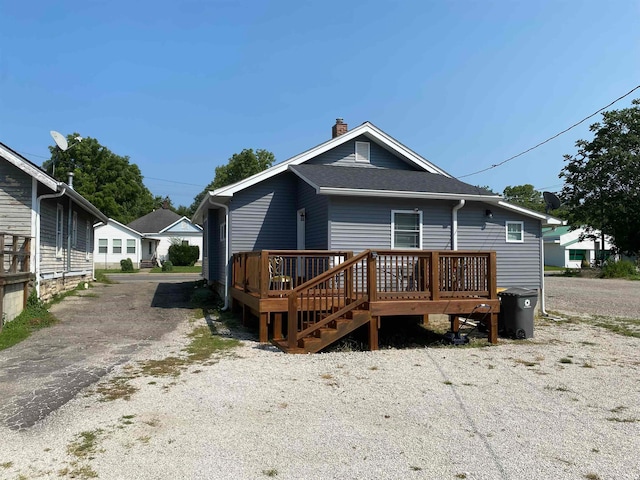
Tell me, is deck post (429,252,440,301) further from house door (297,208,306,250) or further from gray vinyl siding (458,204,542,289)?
house door (297,208,306,250)

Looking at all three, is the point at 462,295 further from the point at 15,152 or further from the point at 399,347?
the point at 15,152

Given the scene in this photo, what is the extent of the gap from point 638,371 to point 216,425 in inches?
232

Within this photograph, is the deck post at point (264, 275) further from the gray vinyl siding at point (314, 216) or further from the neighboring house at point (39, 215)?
the neighboring house at point (39, 215)

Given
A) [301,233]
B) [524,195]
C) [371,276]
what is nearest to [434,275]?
[371,276]

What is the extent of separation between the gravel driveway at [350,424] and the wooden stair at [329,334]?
46cm

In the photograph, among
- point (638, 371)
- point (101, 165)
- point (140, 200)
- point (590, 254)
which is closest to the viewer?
point (638, 371)

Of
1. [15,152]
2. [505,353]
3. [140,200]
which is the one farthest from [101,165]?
[505,353]

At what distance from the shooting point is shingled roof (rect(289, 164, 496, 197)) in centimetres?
1146

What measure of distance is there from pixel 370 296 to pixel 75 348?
197 inches

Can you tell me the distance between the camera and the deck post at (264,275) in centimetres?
901

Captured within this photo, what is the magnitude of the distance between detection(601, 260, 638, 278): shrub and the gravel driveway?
28.4 m

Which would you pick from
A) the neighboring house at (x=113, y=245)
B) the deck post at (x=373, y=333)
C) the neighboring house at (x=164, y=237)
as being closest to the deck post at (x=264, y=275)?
the deck post at (x=373, y=333)

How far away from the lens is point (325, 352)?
8258mm

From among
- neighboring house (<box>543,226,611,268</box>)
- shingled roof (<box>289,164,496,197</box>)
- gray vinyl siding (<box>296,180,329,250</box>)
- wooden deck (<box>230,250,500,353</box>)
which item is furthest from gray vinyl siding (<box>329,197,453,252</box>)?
neighboring house (<box>543,226,611,268</box>)
